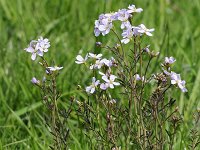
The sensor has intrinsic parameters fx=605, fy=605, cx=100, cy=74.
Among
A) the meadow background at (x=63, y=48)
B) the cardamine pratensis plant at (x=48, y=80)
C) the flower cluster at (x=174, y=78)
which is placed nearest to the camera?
the flower cluster at (x=174, y=78)

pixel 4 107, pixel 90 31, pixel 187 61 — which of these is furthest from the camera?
pixel 90 31

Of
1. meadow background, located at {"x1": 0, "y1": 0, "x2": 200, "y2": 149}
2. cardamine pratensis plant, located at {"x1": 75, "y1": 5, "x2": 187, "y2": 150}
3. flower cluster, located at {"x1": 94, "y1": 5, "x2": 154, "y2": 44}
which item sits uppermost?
meadow background, located at {"x1": 0, "y1": 0, "x2": 200, "y2": 149}

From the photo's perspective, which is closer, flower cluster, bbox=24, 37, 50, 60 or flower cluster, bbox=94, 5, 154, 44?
flower cluster, bbox=94, 5, 154, 44

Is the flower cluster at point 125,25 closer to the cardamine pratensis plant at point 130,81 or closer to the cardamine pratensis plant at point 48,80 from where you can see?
the cardamine pratensis plant at point 130,81

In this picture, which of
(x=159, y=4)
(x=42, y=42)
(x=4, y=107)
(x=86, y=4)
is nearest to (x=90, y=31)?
(x=86, y=4)

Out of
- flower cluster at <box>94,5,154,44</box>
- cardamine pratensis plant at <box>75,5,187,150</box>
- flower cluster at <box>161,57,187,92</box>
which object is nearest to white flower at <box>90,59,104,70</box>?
cardamine pratensis plant at <box>75,5,187,150</box>

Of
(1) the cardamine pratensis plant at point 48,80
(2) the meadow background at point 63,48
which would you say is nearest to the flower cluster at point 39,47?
(1) the cardamine pratensis plant at point 48,80

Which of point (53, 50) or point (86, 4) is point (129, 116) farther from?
point (86, 4)

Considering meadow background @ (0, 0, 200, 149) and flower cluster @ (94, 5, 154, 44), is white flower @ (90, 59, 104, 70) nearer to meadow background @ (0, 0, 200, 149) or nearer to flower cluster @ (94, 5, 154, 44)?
flower cluster @ (94, 5, 154, 44)

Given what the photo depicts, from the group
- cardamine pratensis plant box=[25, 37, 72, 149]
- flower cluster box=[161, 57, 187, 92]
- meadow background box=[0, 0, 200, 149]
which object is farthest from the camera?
meadow background box=[0, 0, 200, 149]
